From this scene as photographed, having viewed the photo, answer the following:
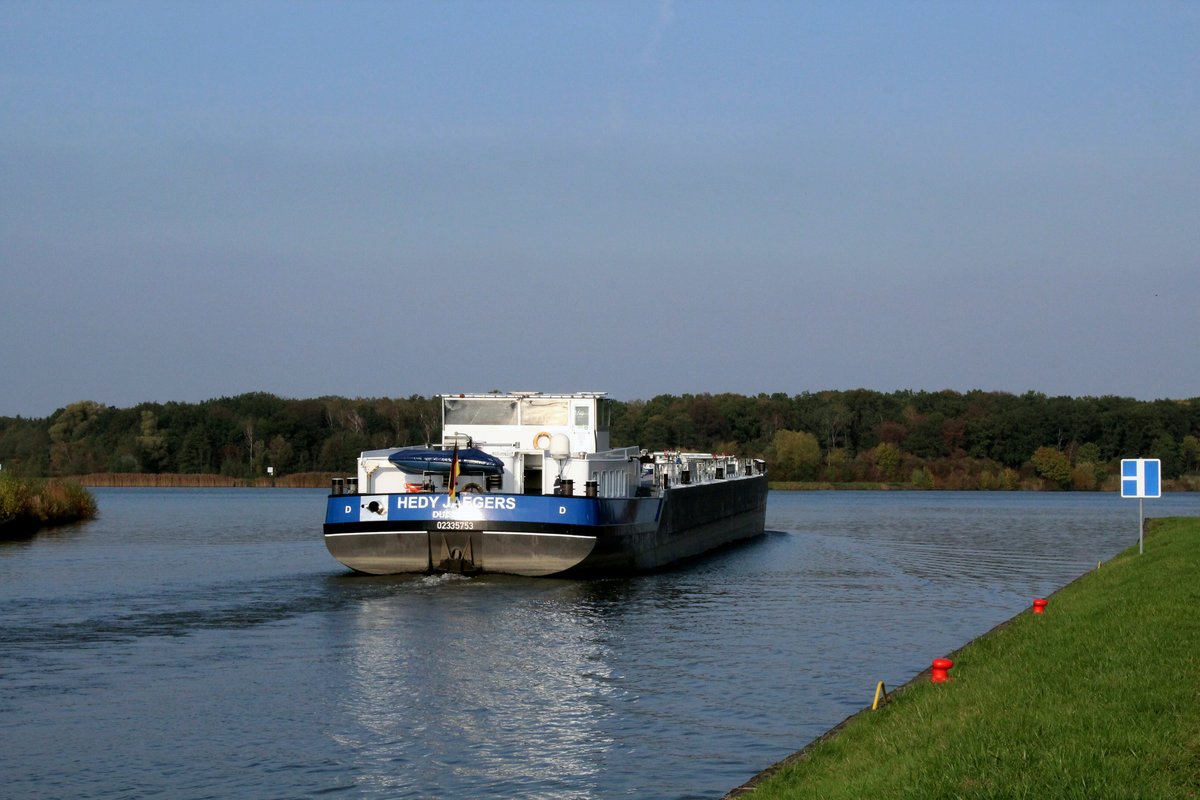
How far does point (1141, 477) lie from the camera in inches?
1045

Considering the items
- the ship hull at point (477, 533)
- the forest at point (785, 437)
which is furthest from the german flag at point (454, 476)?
the forest at point (785, 437)

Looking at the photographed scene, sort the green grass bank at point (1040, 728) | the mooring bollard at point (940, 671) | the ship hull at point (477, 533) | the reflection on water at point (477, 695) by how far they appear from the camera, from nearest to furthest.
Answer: the green grass bank at point (1040, 728), the reflection on water at point (477, 695), the mooring bollard at point (940, 671), the ship hull at point (477, 533)

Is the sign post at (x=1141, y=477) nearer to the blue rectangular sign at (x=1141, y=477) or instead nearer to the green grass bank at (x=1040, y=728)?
the blue rectangular sign at (x=1141, y=477)

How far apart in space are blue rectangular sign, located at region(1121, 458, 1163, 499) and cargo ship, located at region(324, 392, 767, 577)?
35.5 feet

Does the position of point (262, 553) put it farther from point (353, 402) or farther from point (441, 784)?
point (353, 402)

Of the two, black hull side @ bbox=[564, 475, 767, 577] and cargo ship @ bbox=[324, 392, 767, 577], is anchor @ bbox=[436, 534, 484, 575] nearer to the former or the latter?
cargo ship @ bbox=[324, 392, 767, 577]

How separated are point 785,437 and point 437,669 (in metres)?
100

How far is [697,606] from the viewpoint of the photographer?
25.8 metres

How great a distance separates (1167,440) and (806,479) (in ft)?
114

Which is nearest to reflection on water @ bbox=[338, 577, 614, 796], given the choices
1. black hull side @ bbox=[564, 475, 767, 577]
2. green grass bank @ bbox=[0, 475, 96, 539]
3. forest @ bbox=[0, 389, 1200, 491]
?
black hull side @ bbox=[564, 475, 767, 577]

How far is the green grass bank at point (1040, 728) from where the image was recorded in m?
7.75

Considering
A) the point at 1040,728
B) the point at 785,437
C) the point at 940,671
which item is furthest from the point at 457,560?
the point at 785,437

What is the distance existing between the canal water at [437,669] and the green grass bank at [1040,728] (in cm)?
170

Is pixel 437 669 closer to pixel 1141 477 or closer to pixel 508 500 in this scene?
pixel 508 500
